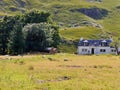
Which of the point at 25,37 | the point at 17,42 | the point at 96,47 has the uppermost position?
the point at 25,37

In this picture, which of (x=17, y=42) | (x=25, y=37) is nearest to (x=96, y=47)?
(x=25, y=37)

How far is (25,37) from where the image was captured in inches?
4850

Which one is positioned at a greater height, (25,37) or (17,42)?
(25,37)

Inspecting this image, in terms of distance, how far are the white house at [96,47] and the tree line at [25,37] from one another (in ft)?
61.2

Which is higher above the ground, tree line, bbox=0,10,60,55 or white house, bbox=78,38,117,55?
tree line, bbox=0,10,60,55

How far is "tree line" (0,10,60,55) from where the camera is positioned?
116375mm

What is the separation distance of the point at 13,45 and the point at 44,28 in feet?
44.7

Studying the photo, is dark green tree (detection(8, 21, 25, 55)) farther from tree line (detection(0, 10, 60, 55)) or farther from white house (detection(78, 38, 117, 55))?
white house (detection(78, 38, 117, 55))

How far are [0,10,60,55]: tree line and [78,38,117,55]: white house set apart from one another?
61.2 feet

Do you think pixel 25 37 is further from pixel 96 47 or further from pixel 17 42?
pixel 96 47

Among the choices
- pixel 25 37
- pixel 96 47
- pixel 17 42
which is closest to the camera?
pixel 17 42

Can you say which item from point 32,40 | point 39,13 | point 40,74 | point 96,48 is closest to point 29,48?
point 32,40

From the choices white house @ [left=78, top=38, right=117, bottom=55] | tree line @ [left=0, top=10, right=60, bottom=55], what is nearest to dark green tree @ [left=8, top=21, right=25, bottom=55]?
tree line @ [left=0, top=10, right=60, bottom=55]

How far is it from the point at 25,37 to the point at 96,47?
126 ft
